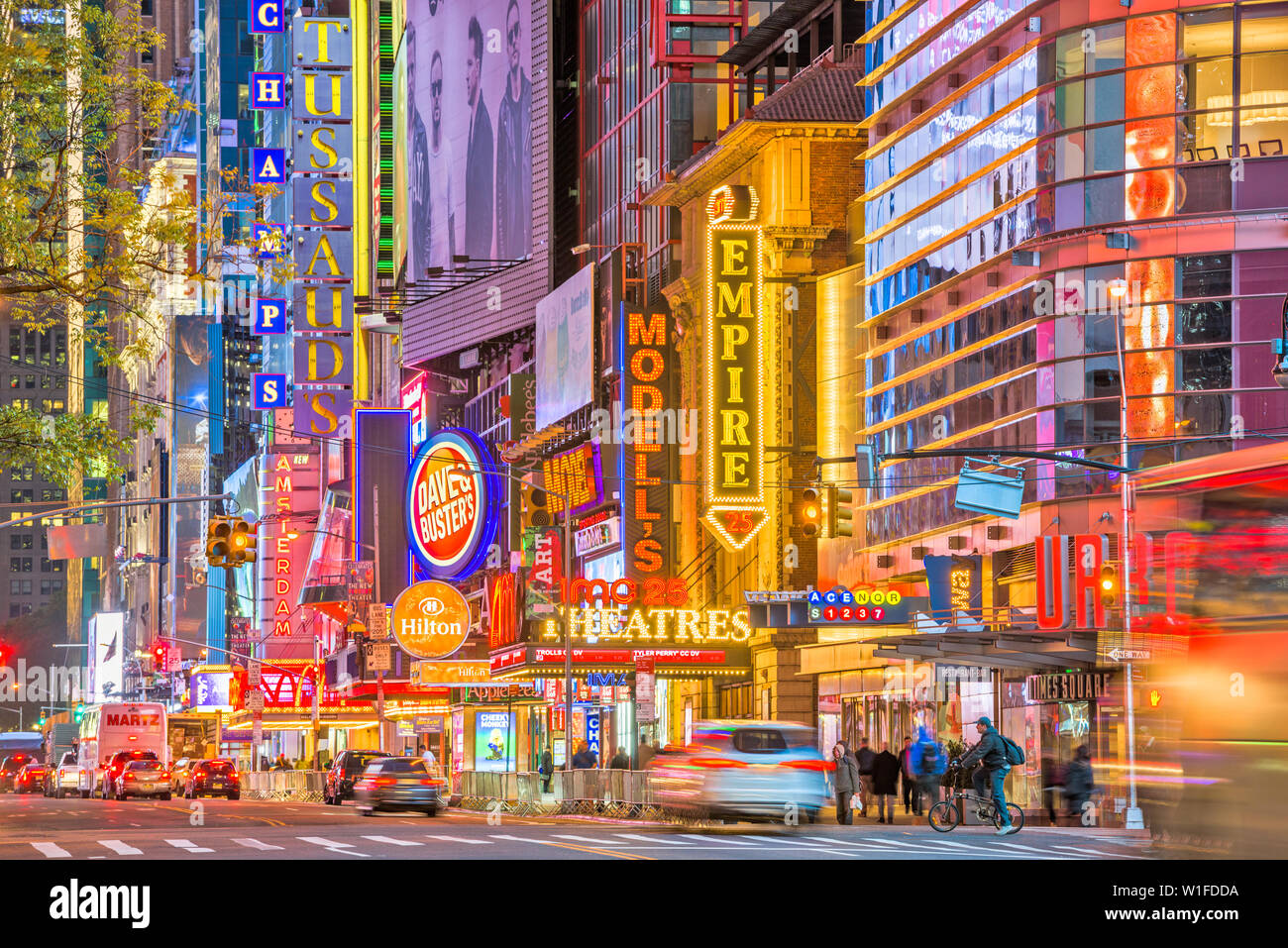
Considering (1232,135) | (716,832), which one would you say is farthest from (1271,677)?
(1232,135)

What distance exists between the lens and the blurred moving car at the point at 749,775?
35000 mm

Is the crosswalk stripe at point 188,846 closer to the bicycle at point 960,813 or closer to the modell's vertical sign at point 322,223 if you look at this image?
the bicycle at point 960,813

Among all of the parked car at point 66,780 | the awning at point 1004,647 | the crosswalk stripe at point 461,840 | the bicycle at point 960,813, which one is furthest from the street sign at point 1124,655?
the parked car at point 66,780

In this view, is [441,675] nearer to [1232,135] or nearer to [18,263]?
[1232,135]

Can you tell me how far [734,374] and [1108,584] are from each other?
22.5 meters

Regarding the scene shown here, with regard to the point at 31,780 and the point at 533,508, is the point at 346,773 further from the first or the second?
the point at 31,780

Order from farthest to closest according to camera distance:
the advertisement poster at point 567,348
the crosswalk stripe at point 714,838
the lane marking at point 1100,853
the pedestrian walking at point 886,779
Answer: the advertisement poster at point 567,348
the pedestrian walking at point 886,779
the crosswalk stripe at point 714,838
the lane marking at point 1100,853

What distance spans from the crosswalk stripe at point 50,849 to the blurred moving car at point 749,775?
434 inches

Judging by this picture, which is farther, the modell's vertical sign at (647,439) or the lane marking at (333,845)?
the modell's vertical sign at (647,439)

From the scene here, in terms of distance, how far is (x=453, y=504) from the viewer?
307ft

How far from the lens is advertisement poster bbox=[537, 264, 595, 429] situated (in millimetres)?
83312

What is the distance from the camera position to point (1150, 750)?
22.1m

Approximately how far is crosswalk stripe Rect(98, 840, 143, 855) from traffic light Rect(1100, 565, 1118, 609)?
21446 mm
